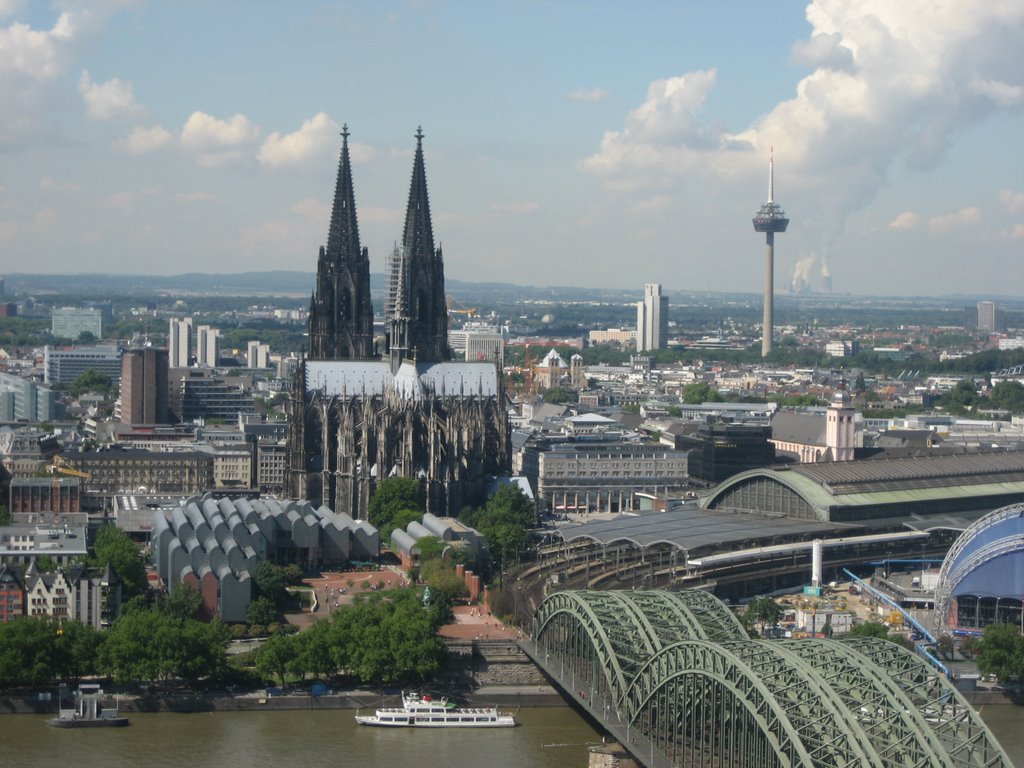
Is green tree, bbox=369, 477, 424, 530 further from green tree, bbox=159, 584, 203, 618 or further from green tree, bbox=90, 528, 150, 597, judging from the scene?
green tree, bbox=159, 584, 203, 618

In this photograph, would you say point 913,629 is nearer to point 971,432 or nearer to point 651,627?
point 651,627

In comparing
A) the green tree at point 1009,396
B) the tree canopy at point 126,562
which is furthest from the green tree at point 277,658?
the green tree at point 1009,396

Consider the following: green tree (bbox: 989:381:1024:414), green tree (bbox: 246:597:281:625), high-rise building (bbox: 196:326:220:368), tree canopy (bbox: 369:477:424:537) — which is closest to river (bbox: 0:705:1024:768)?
green tree (bbox: 246:597:281:625)

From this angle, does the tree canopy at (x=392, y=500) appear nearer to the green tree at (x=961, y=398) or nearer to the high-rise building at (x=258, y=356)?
the green tree at (x=961, y=398)

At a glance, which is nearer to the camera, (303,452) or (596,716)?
(596,716)

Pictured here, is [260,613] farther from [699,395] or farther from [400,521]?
[699,395]

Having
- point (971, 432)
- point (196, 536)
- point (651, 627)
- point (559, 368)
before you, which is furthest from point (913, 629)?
point (559, 368)

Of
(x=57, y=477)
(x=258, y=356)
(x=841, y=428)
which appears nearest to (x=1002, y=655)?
(x=57, y=477)

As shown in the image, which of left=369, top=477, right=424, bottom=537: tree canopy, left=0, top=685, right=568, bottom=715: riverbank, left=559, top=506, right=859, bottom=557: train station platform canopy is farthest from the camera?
left=369, top=477, right=424, bottom=537: tree canopy
